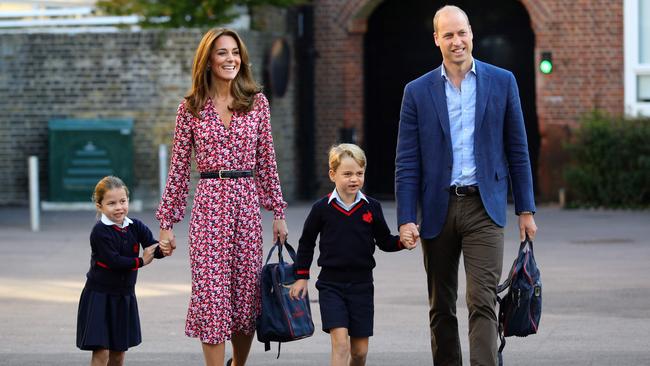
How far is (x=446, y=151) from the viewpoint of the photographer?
6.91 meters

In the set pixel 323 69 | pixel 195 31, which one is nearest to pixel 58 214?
pixel 195 31

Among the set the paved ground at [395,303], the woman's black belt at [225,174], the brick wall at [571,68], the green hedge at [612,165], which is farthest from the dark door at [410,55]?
the woman's black belt at [225,174]

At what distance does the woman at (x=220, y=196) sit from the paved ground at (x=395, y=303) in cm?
125

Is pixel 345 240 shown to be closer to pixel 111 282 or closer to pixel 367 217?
pixel 367 217

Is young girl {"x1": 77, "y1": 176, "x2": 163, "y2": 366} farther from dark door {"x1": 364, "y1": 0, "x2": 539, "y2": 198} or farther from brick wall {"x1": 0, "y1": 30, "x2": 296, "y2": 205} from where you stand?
dark door {"x1": 364, "y1": 0, "x2": 539, "y2": 198}

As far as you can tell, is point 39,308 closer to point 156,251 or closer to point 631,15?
point 156,251

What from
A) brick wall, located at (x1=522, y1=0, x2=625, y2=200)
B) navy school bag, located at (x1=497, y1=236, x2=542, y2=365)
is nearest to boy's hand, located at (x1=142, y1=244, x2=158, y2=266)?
navy school bag, located at (x1=497, y1=236, x2=542, y2=365)

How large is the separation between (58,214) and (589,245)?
306 inches

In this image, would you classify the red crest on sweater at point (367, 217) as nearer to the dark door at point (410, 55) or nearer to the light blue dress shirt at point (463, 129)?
the light blue dress shirt at point (463, 129)

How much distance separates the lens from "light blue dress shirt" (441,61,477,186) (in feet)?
22.7

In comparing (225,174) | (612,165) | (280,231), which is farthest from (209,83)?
(612,165)

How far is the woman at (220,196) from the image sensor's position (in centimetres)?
707

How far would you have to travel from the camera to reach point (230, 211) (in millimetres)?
7117

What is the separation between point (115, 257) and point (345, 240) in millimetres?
1154
